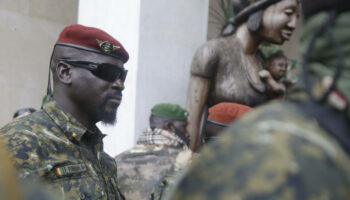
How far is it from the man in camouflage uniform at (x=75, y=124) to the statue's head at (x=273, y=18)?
4.39 ft

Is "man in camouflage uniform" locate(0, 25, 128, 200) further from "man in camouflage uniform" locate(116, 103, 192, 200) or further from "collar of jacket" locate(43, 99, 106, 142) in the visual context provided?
"man in camouflage uniform" locate(116, 103, 192, 200)

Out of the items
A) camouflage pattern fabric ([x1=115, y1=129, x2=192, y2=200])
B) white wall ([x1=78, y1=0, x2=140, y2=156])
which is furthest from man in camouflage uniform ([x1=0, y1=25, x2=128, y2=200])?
white wall ([x1=78, y1=0, x2=140, y2=156])

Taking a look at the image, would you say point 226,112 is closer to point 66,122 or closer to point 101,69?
point 101,69

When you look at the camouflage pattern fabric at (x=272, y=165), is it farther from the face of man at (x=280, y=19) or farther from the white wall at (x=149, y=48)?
the white wall at (x=149, y=48)

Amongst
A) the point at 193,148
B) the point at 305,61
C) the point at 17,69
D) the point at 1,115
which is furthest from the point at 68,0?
the point at 305,61

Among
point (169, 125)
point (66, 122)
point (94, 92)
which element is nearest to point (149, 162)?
point (169, 125)

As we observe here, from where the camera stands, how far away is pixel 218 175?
2.63 feet

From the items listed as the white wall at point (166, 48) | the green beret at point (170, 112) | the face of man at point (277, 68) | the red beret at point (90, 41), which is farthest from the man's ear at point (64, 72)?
the face of man at point (277, 68)

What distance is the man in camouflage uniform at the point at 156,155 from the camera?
10.3ft

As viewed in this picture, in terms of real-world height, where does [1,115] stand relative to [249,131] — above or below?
below

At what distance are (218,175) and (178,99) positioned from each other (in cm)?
366

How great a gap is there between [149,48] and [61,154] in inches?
83.1

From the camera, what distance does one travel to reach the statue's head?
141 inches

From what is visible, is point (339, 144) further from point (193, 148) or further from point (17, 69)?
point (17, 69)
